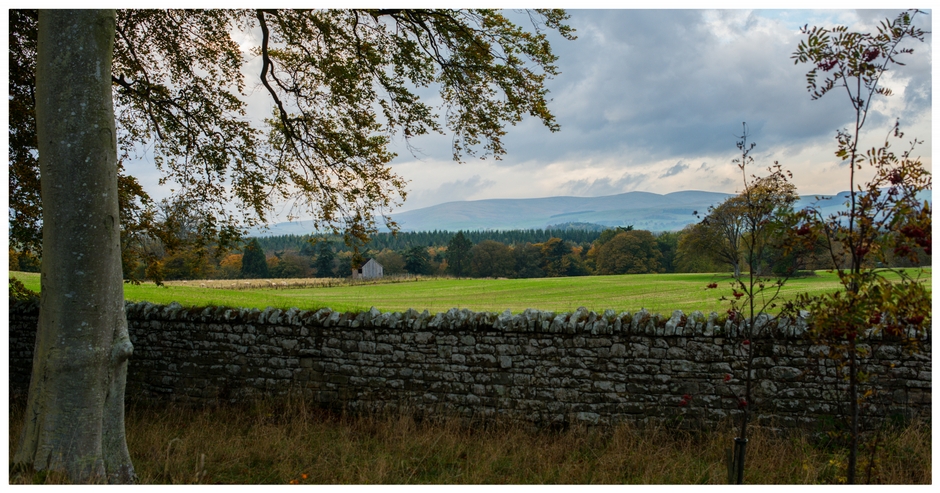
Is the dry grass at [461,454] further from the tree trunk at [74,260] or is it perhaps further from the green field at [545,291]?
the green field at [545,291]

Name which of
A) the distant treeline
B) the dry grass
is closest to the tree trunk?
the dry grass

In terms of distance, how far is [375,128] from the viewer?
10484 mm

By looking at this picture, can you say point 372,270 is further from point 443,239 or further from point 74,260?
point 74,260

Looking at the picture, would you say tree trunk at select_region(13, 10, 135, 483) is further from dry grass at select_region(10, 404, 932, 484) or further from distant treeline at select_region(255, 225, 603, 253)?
distant treeline at select_region(255, 225, 603, 253)

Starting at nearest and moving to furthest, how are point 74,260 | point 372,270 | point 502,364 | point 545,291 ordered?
point 74,260, point 502,364, point 545,291, point 372,270

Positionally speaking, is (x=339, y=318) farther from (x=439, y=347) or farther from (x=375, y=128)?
(x=375, y=128)

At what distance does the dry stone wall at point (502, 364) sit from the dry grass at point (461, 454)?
319 mm

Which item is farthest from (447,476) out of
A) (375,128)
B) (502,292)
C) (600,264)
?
(600,264)

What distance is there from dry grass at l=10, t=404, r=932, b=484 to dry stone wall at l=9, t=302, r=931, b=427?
0.32 meters

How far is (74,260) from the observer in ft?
16.0

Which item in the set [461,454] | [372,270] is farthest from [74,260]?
[372,270]

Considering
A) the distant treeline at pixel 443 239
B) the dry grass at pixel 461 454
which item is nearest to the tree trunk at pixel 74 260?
the dry grass at pixel 461 454

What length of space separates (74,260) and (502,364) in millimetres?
5001

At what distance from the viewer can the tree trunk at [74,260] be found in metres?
4.89
